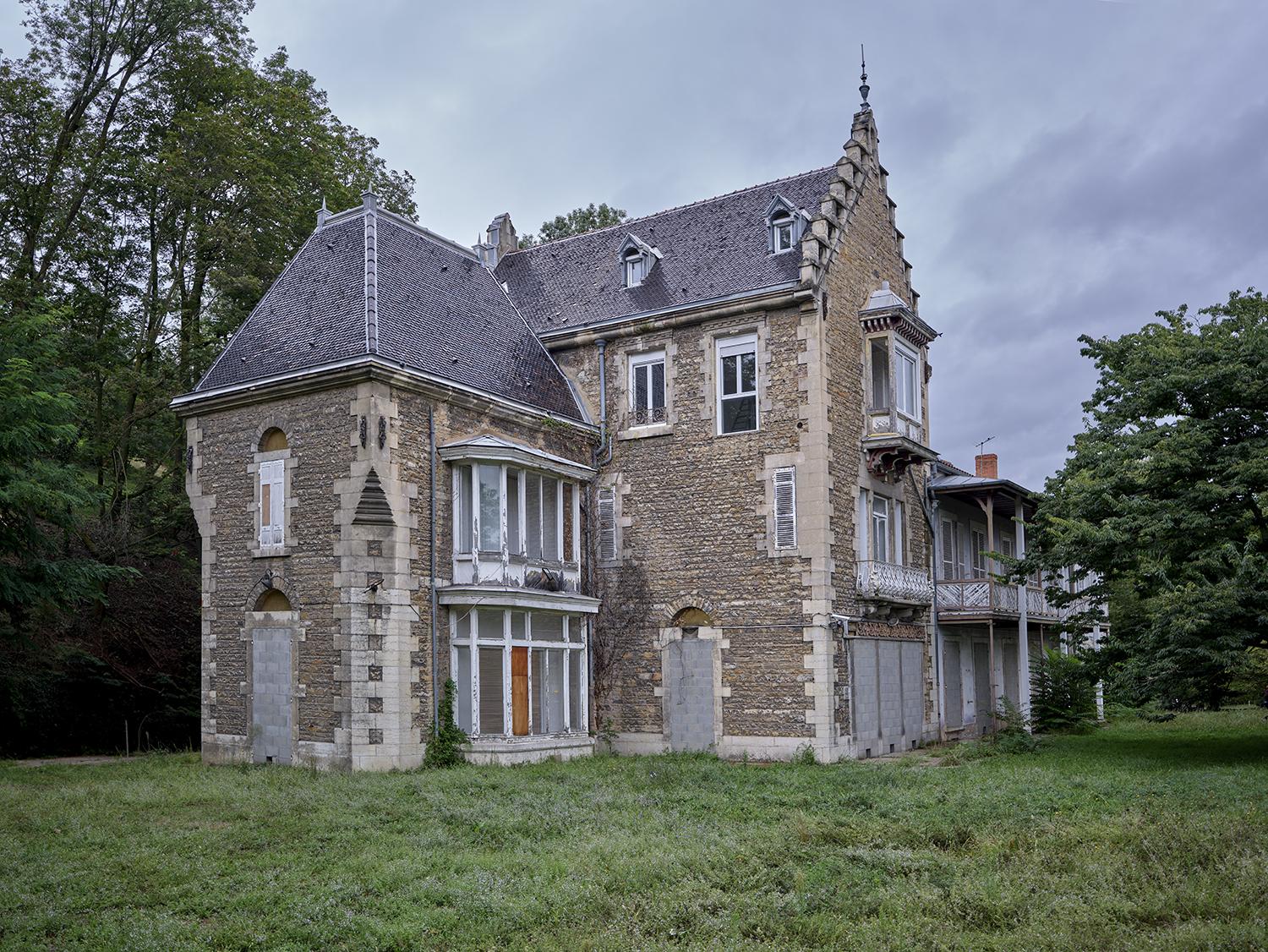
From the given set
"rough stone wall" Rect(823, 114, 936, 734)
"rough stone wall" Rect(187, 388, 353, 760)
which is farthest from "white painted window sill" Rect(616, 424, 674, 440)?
"rough stone wall" Rect(187, 388, 353, 760)

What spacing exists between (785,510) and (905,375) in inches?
207

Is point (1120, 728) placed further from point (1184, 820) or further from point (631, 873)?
point (631, 873)

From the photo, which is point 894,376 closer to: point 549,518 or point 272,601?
point 549,518

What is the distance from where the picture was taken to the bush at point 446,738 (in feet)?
66.1

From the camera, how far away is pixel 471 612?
2106cm

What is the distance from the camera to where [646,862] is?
37.1 ft

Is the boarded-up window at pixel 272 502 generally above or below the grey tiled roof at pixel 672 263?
below

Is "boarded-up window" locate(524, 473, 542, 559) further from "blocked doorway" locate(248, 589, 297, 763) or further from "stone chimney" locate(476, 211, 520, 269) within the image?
"stone chimney" locate(476, 211, 520, 269)

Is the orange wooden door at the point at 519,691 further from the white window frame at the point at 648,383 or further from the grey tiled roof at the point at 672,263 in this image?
the grey tiled roof at the point at 672,263

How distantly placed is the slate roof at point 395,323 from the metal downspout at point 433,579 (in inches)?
40.9

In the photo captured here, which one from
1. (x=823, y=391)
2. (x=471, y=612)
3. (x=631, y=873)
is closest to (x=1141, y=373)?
(x=823, y=391)

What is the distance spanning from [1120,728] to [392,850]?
22.5 meters

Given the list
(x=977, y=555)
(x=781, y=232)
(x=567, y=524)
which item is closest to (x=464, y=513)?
(x=567, y=524)

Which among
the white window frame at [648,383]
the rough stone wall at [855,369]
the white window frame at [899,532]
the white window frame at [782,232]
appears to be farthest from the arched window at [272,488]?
the white window frame at [899,532]
